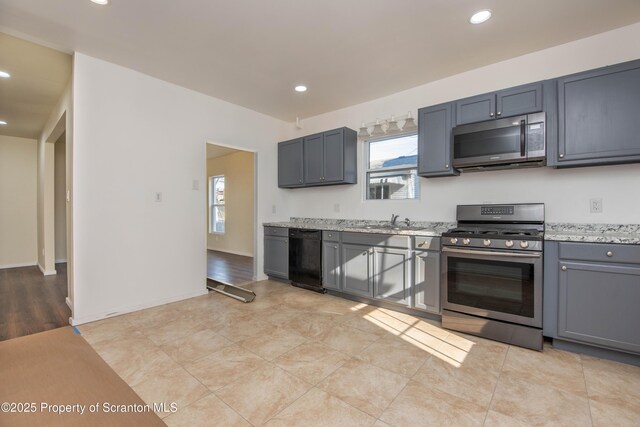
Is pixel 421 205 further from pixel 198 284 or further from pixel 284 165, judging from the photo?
pixel 198 284

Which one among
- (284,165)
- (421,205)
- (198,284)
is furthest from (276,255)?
(421,205)

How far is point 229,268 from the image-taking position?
215 inches

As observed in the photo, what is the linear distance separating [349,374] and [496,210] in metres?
2.15

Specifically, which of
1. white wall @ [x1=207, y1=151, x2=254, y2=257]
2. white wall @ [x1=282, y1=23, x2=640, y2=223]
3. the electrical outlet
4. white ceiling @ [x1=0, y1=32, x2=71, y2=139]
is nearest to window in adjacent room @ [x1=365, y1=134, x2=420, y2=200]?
white wall @ [x1=282, y1=23, x2=640, y2=223]

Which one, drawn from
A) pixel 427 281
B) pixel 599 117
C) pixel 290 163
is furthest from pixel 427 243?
pixel 290 163

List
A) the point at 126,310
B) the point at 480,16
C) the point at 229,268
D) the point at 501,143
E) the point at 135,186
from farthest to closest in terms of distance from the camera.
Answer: the point at 229,268 < the point at 135,186 < the point at 126,310 < the point at 501,143 < the point at 480,16

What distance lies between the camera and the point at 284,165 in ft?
15.6

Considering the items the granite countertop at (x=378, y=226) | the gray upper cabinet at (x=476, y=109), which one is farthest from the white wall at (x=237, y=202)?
the gray upper cabinet at (x=476, y=109)

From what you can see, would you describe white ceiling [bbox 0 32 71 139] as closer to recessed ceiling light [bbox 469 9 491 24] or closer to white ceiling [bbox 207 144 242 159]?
white ceiling [bbox 207 144 242 159]

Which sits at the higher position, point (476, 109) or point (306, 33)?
point (306, 33)

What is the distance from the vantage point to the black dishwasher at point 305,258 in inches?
153

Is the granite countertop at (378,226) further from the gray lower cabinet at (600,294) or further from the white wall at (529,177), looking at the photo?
the gray lower cabinet at (600,294)

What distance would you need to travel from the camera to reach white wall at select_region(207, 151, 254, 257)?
681 cm

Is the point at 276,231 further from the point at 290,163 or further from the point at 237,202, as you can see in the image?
the point at 237,202
